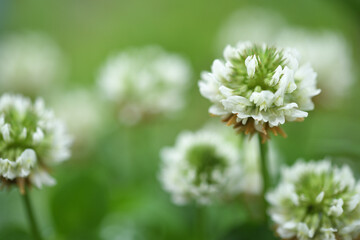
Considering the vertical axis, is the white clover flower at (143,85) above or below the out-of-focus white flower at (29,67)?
below

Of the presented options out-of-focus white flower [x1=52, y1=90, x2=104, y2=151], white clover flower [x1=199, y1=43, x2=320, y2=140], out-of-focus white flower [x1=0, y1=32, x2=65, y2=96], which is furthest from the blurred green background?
white clover flower [x1=199, y1=43, x2=320, y2=140]

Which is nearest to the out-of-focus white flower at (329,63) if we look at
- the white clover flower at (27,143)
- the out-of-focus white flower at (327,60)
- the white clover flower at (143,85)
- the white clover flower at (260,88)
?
the out-of-focus white flower at (327,60)

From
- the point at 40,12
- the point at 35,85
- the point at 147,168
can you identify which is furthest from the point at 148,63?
the point at 40,12

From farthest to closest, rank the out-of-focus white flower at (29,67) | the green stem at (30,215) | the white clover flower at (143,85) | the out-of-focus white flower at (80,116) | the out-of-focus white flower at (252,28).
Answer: the out-of-focus white flower at (252,28) → the out-of-focus white flower at (29,67) → the out-of-focus white flower at (80,116) → the white clover flower at (143,85) → the green stem at (30,215)

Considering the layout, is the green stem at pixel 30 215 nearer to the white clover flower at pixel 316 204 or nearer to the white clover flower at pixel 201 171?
the white clover flower at pixel 201 171

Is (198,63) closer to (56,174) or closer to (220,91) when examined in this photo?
(56,174)

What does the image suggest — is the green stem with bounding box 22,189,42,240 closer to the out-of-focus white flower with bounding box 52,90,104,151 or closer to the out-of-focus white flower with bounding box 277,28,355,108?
the out-of-focus white flower with bounding box 52,90,104,151
